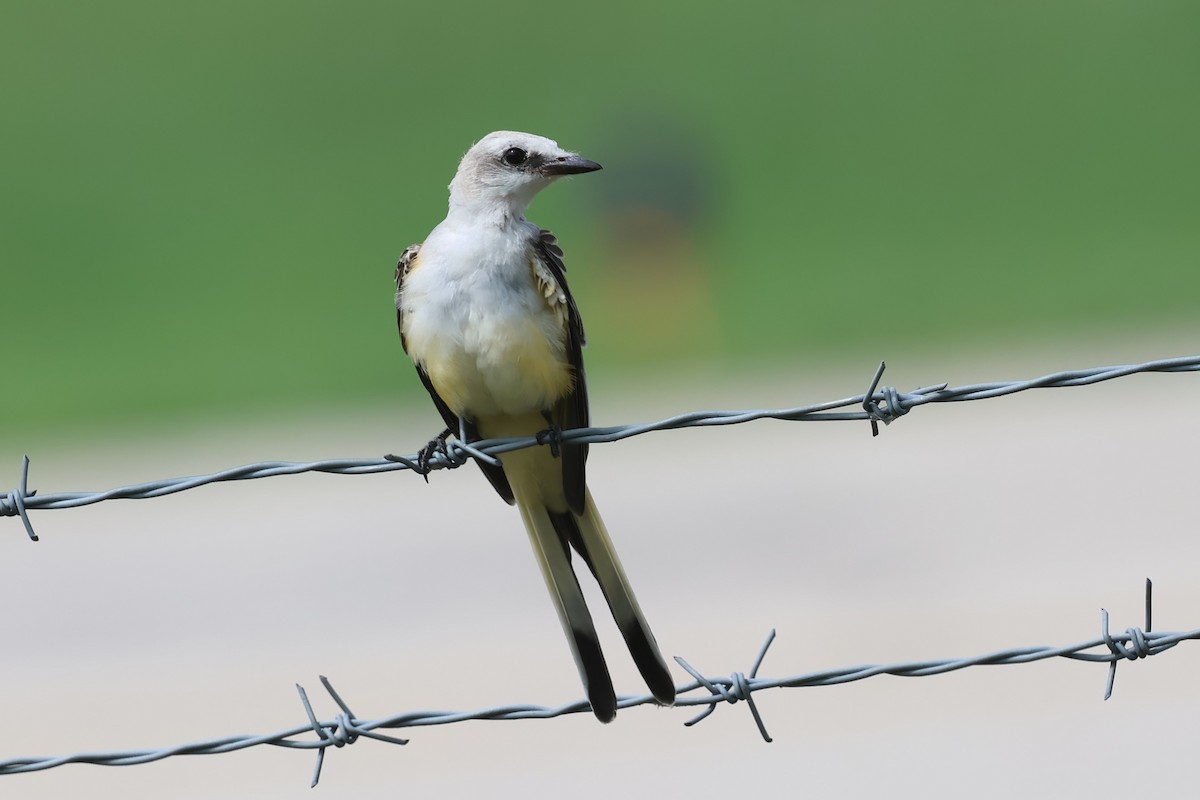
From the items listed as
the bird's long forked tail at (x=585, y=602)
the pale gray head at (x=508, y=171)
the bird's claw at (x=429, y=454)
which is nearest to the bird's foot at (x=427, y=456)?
the bird's claw at (x=429, y=454)

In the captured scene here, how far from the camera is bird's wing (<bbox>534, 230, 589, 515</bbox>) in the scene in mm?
4773

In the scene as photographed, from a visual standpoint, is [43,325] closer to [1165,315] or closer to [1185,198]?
[1165,315]

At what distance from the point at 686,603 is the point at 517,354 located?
4.91 meters

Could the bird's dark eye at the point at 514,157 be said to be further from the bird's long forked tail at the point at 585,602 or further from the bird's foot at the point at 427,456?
the bird's long forked tail at the point at 585,602

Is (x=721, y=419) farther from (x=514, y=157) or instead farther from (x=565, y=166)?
(x=514, y=157)

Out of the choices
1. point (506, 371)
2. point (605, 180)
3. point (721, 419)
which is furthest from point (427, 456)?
point (605, 180)

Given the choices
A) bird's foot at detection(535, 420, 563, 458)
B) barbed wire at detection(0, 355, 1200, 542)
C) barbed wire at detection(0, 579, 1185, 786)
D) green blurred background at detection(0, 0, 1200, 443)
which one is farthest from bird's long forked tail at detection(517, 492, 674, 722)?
green blurred background at detection(0, 0, 1200, 443)

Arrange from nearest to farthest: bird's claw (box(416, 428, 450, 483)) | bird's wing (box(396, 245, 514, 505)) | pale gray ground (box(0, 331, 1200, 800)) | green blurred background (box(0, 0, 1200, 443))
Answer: bird's claw (box(416, 428, 450, 483)) < bird's wing (box(396, 245, 514, 505)) < pale gray ground (box(0, 331, 1200, 800)) < green blurred background (box(0, 0, 1200, 443))

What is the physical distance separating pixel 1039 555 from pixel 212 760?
5.11 m

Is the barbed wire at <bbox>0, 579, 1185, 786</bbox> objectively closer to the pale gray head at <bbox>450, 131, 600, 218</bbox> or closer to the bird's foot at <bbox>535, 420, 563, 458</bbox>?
the bird's foot at <bbox>535, 420, 563, 458</bbox>

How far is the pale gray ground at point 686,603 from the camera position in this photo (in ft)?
24.7

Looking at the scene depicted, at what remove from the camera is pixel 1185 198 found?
2075cm

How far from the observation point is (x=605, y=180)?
20.2 metres

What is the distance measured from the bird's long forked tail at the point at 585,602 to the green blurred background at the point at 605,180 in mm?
11699
